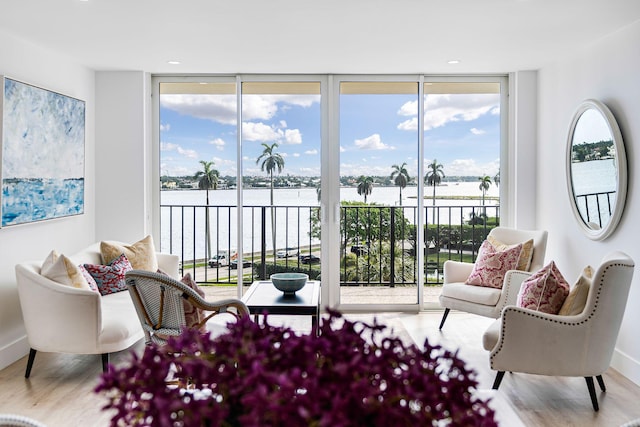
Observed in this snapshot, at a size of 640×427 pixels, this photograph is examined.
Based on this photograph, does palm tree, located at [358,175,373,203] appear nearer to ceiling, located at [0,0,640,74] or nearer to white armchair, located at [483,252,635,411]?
ceiling, located at [0,0,640,74]

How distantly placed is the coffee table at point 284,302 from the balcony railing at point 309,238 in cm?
143

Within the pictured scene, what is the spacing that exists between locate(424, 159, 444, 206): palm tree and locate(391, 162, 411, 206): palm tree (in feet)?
0.68

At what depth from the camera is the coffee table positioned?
3.72 metres

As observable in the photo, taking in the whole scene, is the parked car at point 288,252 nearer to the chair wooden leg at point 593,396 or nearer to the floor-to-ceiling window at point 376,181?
the floor-to-ceiling window at point 376,181

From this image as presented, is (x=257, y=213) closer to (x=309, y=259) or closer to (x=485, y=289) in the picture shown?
(x=309, y=259)

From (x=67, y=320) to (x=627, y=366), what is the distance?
3883 millimetres

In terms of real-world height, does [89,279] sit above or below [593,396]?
above

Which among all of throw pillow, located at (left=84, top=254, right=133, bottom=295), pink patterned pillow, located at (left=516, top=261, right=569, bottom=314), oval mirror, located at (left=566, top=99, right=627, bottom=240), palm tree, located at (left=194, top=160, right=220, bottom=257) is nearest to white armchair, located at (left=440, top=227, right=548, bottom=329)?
oval mirror, located at (left=566, top=99, right=627, bottom=240)

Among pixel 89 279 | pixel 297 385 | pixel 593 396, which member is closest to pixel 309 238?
pixel 89 279

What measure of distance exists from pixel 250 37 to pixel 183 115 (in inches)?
72.0

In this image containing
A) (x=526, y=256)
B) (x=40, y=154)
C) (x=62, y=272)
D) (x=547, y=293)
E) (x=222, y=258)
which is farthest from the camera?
(x=222, y=258)

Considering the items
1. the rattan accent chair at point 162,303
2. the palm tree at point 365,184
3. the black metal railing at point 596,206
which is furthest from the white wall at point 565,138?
the rattan accent chair at point 162,303

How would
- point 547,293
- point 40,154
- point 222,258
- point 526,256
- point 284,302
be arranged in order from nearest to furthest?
point 547,293, point 284,302, point 40,154, point 526,256, point 222,258

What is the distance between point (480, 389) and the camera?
10.5 ft
